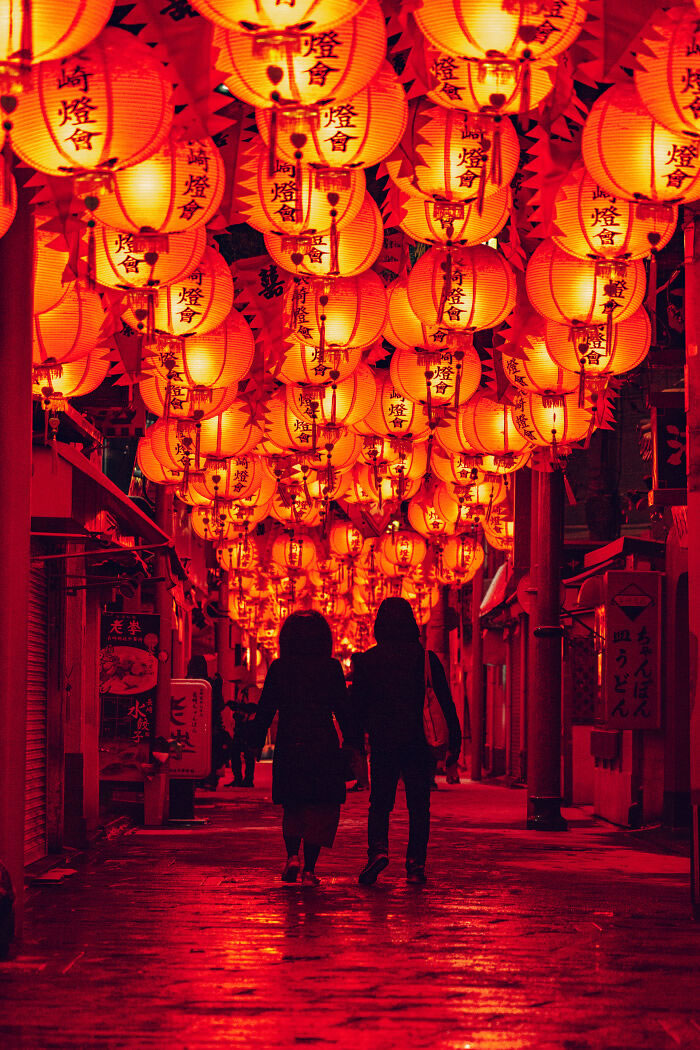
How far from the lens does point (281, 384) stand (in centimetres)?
1573

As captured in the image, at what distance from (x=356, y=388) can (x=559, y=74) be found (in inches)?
212

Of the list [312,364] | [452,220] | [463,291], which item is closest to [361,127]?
[452,220]

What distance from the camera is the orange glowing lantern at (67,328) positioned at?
33.7 feet

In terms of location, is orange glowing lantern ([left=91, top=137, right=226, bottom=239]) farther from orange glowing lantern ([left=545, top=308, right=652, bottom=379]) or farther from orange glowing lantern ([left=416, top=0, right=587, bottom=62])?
orange glowing lantern ([left=545, top=308, right=652, bottom=379])

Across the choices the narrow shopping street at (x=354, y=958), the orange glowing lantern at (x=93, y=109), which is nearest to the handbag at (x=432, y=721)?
the narrow shopping street at (x=354, y=958)

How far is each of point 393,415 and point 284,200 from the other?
5663 mm

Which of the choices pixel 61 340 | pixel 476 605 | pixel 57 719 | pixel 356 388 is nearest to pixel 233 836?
pixel 57 719

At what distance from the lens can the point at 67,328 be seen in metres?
10.3

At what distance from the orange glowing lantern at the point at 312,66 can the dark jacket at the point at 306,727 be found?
5885mm

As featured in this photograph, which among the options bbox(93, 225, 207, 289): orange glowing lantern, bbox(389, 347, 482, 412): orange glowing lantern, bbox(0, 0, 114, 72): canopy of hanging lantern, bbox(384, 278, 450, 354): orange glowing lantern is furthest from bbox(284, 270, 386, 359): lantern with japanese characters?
bbox(0, 0, 114, 72): canopy of hanging lantern

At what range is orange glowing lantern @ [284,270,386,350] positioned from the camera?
37.8 feet

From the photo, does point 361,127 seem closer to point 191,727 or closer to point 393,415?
point 393,415

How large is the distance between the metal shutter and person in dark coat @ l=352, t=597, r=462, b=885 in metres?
3.96

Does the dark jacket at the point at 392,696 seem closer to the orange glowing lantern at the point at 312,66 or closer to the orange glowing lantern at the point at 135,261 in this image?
the orange glowing lantern at the point at 135,261
